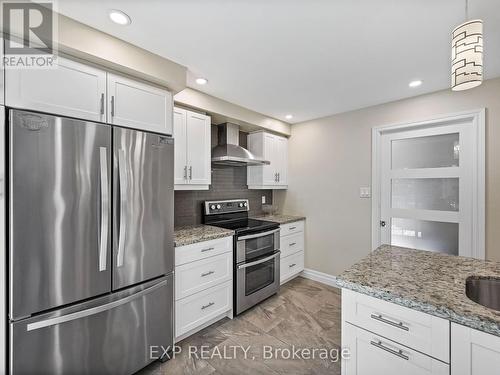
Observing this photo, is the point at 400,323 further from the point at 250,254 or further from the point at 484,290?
the point at 250,254

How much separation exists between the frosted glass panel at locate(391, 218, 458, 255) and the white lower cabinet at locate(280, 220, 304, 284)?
124 cm

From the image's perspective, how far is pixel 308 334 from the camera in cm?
224

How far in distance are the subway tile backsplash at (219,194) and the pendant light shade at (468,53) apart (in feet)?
8.45

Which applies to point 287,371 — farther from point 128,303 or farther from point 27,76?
point 27,76

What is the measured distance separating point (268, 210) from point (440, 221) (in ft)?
7.14

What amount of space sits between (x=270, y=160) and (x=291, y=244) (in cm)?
132

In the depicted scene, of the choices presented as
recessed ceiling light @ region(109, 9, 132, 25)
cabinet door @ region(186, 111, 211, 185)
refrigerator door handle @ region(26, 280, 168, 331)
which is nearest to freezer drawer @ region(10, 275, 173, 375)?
refrigerator door handle @ region(26, 280, 168, 331)

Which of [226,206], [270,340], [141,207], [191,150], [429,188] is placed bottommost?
[270,340]

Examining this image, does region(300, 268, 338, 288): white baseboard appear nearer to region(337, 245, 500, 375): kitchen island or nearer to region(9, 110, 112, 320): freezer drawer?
region(337, 245, 500, 375): kitchen island

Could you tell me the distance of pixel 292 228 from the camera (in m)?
3.39

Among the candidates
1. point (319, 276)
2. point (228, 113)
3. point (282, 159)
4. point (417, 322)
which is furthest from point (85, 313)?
point (282, 159)

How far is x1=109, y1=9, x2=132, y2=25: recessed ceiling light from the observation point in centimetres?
139

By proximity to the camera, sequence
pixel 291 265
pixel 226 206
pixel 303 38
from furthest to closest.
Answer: pixel 291 265, pixel 226 206, pixel 303 38

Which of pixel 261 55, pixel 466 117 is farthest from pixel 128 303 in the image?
pixel 466 117
